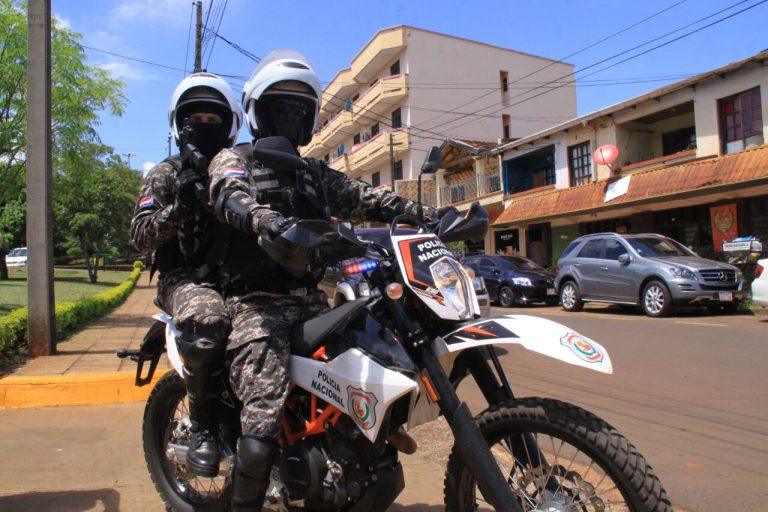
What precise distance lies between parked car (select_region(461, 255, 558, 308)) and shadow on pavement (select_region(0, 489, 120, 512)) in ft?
40.5

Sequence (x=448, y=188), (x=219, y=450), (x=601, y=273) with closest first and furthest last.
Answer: (x=219, y=450) < (x=601, y=273) < (x=448, y=188)

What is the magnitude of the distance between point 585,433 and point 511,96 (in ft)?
127

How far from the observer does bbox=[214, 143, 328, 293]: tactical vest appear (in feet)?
8.38

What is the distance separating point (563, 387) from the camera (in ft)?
19.7

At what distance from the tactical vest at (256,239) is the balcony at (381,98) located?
33.8m

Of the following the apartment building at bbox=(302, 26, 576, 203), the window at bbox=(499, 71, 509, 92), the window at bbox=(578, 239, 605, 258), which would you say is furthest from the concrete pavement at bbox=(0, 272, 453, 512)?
the window at bbox=(499, 71, 509, 92)

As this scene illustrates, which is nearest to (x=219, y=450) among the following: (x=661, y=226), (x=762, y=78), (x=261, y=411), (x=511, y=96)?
(x=261, y=411)

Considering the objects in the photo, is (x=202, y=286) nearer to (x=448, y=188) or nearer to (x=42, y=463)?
(x=42, y=463)

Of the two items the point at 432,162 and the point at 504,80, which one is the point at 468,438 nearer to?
the point at 432,162

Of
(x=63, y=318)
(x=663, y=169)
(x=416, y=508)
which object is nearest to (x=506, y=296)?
(x=663, y=169)

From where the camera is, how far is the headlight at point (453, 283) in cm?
207

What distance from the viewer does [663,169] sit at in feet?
57.7

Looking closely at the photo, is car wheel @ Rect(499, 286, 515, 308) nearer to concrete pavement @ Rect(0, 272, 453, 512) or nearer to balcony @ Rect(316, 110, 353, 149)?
concrete pavement @ Rect(0, 272, 453, 512)

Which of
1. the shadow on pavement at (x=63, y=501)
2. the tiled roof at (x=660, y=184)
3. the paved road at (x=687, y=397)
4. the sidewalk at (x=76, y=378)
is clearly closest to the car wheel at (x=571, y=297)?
the paved road at (x=687, y=397)
